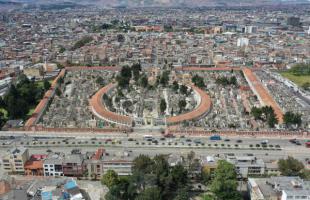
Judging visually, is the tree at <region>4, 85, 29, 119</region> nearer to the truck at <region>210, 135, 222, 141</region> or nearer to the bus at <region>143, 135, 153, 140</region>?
the bus at <region>143, 135, 153, 140</region>

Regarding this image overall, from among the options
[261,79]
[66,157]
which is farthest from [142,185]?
[261,79]

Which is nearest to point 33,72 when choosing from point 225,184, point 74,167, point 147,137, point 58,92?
point 58,92

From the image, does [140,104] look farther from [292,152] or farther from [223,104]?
[292,152]

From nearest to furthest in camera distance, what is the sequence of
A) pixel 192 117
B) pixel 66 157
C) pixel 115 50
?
pixel 66 157 < pixel 192 117 < pixel 115 50

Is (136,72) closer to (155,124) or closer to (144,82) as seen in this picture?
(144,82)

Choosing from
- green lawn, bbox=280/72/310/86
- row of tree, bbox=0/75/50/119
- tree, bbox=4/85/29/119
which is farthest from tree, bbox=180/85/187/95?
green lawn, bbox=280/72/310/86
